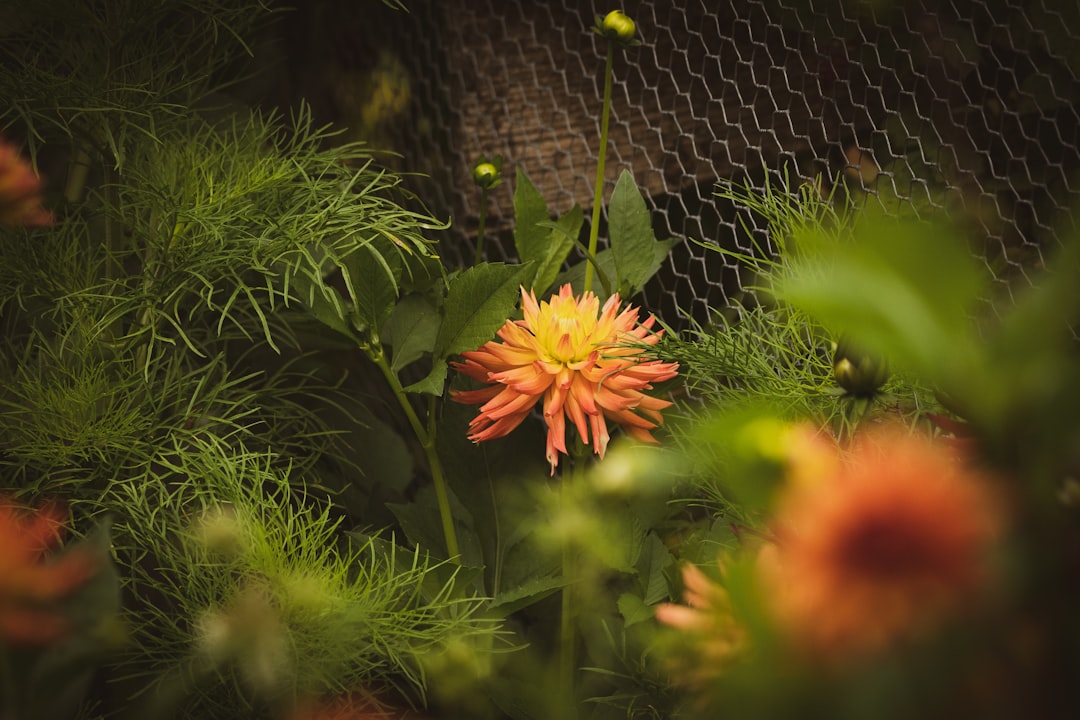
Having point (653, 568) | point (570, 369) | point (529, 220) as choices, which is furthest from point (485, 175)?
point (653, 568)

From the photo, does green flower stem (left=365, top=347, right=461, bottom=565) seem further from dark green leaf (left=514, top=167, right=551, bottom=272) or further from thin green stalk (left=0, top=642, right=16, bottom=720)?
thin green stalk (left=0, top=642, right=16, bottom=720)

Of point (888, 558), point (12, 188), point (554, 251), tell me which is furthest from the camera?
point (554, 251)

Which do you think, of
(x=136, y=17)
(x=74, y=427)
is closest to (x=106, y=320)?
(x=74, y=427)

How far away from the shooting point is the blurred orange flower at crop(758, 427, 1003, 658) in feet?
0.46

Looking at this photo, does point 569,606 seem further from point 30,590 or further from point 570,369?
point 30,590

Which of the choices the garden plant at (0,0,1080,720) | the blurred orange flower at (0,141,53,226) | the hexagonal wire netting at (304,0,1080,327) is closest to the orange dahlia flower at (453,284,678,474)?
Answer: the garden plant at (0,0,1080,720)

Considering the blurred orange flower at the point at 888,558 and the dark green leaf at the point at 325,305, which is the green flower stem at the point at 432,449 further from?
the blurred orange flower at the point at 888,558

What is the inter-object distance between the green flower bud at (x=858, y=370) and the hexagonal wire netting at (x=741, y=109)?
153mm

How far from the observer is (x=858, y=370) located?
337 mm

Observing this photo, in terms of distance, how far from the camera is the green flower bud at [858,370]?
1.09 feet

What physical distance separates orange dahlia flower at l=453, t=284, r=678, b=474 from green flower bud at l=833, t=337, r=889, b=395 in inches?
3.8

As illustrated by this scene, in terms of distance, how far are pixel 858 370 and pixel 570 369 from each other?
0.48ft

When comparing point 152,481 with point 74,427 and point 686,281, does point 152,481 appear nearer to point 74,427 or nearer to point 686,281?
point 74,427

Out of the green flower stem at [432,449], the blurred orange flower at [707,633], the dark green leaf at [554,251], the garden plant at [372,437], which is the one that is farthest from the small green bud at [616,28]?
the blurred orange flower at [707,633]
